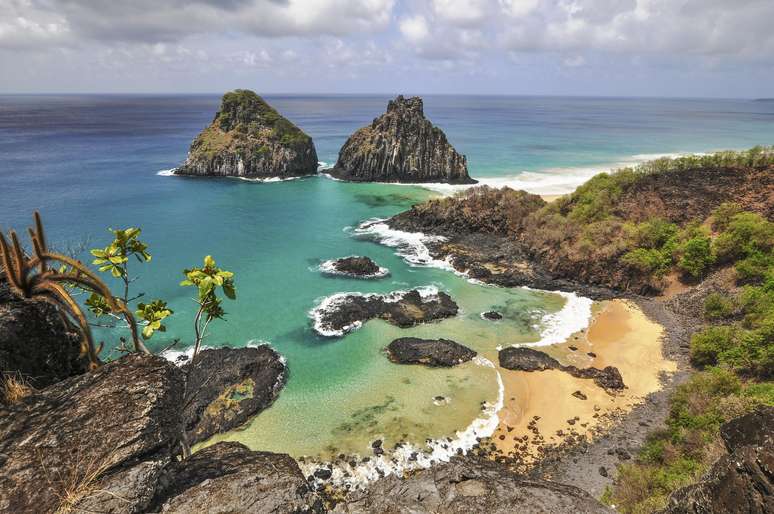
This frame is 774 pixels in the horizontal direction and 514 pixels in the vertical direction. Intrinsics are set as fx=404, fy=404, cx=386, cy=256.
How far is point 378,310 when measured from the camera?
37.7 m

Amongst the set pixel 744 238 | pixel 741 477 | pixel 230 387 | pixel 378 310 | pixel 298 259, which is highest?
pixel 741 477

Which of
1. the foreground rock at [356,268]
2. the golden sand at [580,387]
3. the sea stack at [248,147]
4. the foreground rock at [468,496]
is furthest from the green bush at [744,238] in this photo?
the sea stack at [248,147]

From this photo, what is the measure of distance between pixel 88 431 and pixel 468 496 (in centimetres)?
868

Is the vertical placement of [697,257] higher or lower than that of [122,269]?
lower

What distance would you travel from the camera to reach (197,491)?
7520 millimetres

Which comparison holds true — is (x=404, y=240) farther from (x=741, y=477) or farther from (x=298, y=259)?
(x=741, y=477)

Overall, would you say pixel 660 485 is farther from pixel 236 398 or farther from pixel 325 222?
pixel 325 222

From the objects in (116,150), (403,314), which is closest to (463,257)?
(403,314)

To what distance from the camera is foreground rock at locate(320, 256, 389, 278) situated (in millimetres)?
45781

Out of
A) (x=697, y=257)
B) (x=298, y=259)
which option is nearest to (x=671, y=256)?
(x=697, y=257)

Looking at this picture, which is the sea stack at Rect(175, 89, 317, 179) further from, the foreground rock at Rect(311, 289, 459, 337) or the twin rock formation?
the foreground rock at Rect(311, 289, 459, 337)

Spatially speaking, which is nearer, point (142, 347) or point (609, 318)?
point (142, 347)

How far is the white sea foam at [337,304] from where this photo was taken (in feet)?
115

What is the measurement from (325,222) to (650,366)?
4804cm
